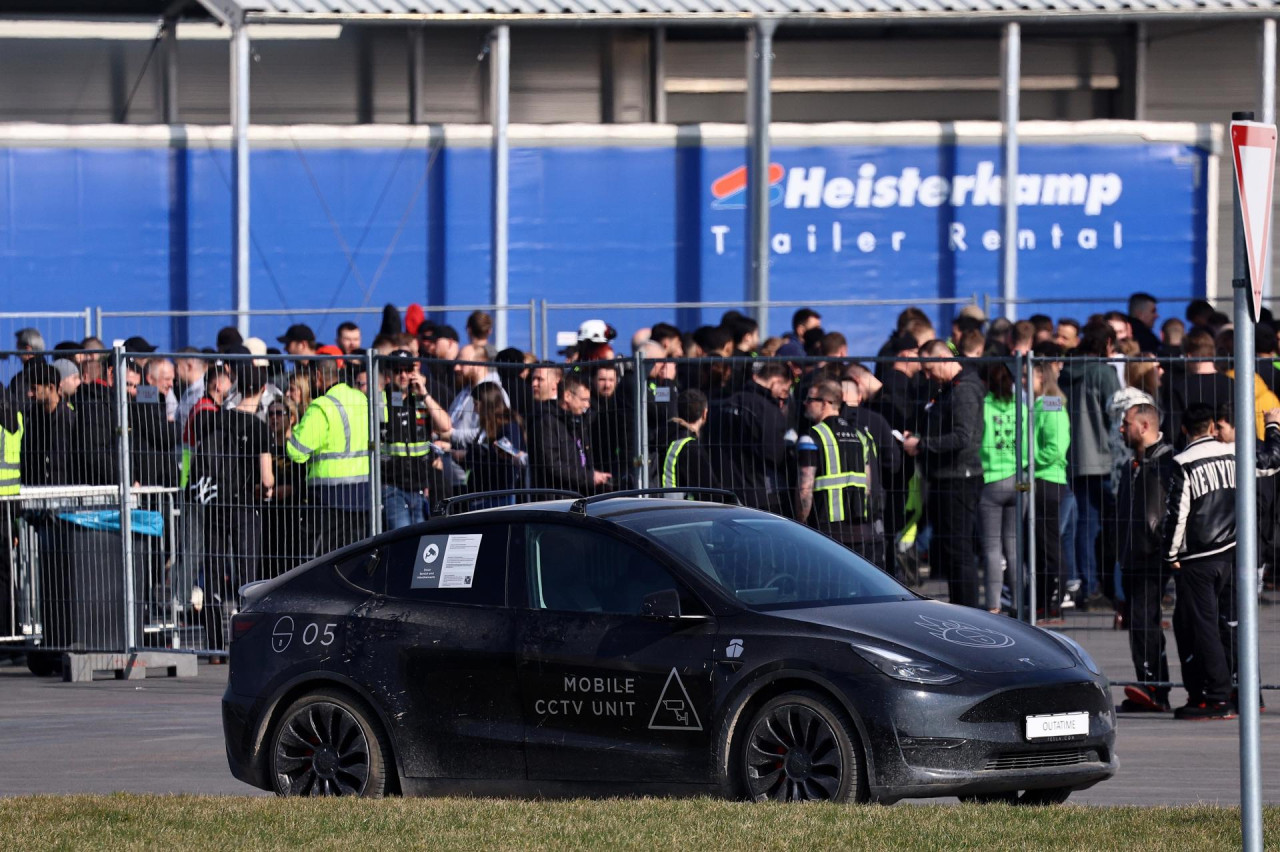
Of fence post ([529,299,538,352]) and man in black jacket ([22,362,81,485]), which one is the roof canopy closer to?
fence post ([529,299,538,352])

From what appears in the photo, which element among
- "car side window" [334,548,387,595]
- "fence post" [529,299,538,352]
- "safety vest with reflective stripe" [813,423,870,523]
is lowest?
"car side window" [334,548,387,595]

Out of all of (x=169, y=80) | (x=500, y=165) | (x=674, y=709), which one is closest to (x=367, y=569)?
(x=674, y=709)

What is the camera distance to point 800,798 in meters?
8.75

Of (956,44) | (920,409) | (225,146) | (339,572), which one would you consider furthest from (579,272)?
(339,572)

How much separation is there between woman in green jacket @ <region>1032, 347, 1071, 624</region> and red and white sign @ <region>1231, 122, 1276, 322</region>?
7.89 metres

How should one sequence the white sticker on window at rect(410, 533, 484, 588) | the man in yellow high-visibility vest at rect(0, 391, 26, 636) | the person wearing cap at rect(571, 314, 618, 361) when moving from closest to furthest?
the white sticker on window at rect(410, 533, 484, 588) → the man in yellow high-visibility vest at rect(0, 391, 26, 636) → the person wearing cap at rect(571, 314, 618, 361)

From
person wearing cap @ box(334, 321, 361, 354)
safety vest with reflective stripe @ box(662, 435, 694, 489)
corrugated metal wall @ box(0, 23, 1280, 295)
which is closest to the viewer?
safety vest with reflective stripe @ box(662, 435, 694, 489)

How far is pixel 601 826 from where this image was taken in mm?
8266

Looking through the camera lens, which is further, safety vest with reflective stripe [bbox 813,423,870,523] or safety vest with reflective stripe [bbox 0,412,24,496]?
safety vest with reflective stripe [bbox 0,412,24,496]

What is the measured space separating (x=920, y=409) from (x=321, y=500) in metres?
4.21

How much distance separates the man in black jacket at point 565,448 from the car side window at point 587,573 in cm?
485

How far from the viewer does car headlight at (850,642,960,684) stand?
28.4 ft

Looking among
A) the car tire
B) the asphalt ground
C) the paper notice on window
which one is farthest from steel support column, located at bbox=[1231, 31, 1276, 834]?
the car tire

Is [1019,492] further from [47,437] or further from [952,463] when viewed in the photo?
[47,437]
